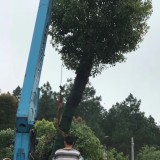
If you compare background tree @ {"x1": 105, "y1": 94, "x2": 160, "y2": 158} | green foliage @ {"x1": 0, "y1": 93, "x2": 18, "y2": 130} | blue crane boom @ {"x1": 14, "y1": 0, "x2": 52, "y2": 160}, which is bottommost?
blue crane boom @ {"x1": 14, "y1": 0, "x2": 52, "y2": 160}

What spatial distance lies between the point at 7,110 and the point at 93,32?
42908mm

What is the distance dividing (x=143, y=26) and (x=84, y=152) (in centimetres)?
1129

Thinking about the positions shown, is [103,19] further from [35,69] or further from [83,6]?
[35,69]

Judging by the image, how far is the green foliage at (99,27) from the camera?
19906 mm

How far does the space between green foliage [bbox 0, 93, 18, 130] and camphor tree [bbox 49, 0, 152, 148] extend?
39.4 metres

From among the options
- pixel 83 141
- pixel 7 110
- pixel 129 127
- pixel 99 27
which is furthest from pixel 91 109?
pixel 99 27

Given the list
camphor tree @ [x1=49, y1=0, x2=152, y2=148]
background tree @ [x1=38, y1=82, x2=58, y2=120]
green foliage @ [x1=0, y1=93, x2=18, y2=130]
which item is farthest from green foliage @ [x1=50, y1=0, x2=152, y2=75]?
background tree @ [x1=38, y1=82, x2=58, y2=120]

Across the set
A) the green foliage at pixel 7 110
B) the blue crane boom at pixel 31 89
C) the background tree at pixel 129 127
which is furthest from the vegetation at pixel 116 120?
the blue crane boom at pixel 31 89

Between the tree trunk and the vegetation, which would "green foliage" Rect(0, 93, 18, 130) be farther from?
the tree trunk

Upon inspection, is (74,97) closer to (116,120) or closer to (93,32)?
(93,32)

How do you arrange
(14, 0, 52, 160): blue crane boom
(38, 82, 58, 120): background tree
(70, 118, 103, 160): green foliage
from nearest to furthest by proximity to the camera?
(14, 0, 52, 160): blue crane boom, (70, 118, 103, 160): green foliage, (38, 82, 58, 120): background tree

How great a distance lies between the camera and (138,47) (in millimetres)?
20984

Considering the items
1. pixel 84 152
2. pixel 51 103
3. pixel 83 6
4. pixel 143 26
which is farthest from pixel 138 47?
pixel 51 103

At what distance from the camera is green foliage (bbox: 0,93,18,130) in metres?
59.8
